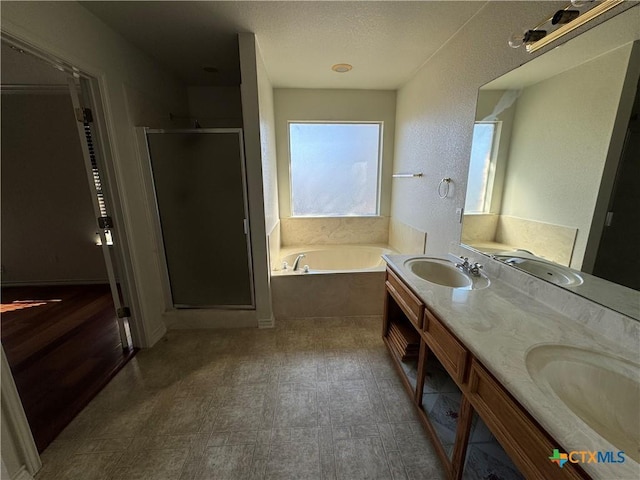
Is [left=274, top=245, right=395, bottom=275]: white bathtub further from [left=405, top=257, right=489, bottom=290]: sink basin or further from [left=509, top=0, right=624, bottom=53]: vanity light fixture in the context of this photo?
[left=509, top=0, right=624, bottom=53]: vanity light fixture

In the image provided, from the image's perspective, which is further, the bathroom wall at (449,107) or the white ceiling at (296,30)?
the white ceiling at (296,30)

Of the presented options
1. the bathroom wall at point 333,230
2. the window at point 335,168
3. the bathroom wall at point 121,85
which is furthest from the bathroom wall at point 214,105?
the bathroom wall at point 333,230

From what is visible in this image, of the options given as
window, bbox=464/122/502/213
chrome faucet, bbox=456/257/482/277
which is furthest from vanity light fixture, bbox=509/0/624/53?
chrome faucet, bbox=456/257/482/277

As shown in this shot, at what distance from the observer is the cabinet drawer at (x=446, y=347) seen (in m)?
1.03

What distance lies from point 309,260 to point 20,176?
363 centimetres

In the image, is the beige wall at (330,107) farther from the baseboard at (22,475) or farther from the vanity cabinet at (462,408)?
the baseboard at (22,475)

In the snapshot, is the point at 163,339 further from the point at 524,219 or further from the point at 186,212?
the point at 524,219

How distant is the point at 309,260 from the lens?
335cm

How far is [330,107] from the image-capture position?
322 centimetres

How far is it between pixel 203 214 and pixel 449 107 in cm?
226

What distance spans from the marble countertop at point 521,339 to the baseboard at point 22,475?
2084mm

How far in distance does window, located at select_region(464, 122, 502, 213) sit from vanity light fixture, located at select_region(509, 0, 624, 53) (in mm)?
443

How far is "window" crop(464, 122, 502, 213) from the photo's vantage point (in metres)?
1.60

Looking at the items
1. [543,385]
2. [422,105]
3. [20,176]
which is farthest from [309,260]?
[20,176]
